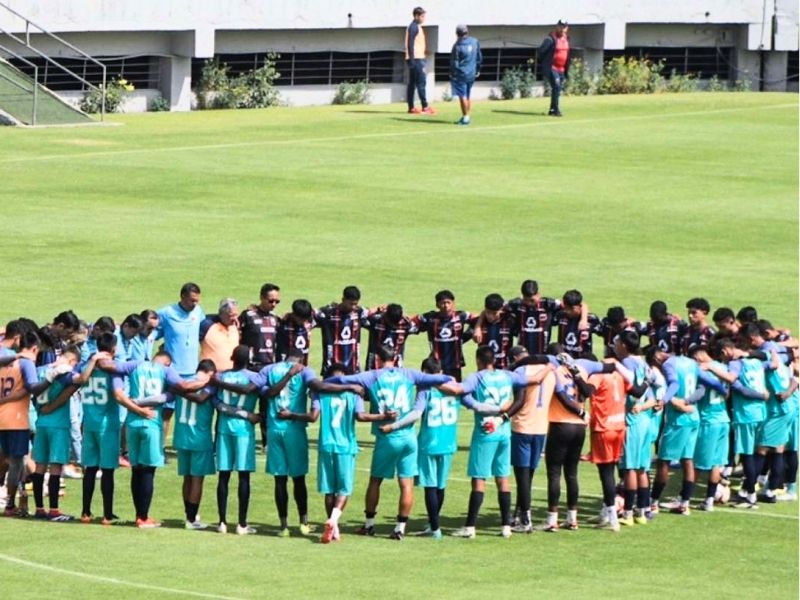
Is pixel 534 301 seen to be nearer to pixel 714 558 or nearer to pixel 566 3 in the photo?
pixel 714 558

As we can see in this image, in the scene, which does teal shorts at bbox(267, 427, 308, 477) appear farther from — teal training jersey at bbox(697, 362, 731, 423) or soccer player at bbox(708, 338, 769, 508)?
soccer player at bbox(708, 338, 769, 508)

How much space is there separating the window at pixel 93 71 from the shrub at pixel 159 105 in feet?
2.07

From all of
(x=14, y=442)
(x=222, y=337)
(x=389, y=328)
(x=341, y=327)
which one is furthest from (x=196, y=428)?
(x=389, y=328)

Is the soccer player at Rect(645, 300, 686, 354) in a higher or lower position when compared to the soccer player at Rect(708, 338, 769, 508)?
higher

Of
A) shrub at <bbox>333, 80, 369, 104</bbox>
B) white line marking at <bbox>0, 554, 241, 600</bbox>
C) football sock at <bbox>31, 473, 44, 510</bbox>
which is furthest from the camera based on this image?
shrub at <bbox>333, 80, 369, 104</bbox>

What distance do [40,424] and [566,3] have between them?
36.5 m

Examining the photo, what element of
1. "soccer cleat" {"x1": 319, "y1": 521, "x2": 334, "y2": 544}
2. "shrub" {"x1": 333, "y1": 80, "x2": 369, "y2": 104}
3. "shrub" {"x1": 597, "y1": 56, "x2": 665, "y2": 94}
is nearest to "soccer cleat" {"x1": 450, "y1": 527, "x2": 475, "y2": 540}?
"soccer cleat" {"x1": 319, "y1": 521, "x2": 334, "y2": 544}

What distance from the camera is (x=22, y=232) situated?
103 ft

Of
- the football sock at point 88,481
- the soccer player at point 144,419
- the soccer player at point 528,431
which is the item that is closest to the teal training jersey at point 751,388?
the soccer player at point 528,431

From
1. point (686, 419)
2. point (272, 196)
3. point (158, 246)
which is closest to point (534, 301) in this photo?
point (686, 419)

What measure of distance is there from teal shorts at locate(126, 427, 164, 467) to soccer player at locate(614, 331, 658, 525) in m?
4.11

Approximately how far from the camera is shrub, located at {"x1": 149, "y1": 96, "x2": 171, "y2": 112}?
4631 cm

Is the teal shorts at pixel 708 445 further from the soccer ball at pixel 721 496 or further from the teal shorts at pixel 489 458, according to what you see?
the teal shorts at pixel 489 458

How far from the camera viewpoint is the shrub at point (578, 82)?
51438 mm
